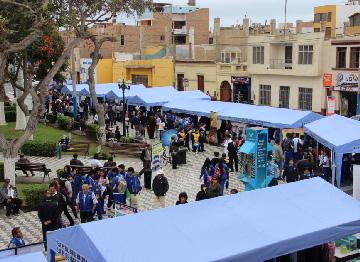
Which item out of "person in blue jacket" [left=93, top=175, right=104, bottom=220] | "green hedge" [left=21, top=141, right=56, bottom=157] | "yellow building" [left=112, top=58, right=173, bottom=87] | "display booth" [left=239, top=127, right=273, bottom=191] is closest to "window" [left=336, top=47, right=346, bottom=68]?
"yellow building" [left=112, top=58, right=173, bottom=87]

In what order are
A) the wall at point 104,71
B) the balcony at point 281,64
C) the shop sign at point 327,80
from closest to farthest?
the shop sign at point 327,80
the balcony at point 281,64
the wall at point 104,71

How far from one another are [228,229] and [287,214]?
1.36m

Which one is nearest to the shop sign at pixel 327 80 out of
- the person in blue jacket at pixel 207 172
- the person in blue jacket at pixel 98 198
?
the person in blue jacket at pixel 207 172

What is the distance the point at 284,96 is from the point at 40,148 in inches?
853

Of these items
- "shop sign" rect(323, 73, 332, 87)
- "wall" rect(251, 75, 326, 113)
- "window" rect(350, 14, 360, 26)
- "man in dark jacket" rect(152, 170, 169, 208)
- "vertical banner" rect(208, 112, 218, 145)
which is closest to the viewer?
"man in dark jacket" rect(152, 170, 169, 208)

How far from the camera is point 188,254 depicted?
→ 7676 mm

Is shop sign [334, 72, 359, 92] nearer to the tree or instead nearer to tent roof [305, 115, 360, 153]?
tent roof [305, 115, 360, 153]

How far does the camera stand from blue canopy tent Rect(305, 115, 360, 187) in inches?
629

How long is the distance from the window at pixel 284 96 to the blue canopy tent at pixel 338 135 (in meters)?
19.1

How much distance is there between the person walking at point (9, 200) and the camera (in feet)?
49.0

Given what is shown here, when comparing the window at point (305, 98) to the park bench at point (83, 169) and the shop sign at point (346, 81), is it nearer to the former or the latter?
the shop sign at point (346, 81)

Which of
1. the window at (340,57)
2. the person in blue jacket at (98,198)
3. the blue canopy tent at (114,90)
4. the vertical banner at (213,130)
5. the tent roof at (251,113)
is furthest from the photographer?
the window at (340,57)

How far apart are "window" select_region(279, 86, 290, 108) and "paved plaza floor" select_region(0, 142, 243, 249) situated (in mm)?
15193

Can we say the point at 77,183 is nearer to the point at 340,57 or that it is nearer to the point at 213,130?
the point at 213,130
